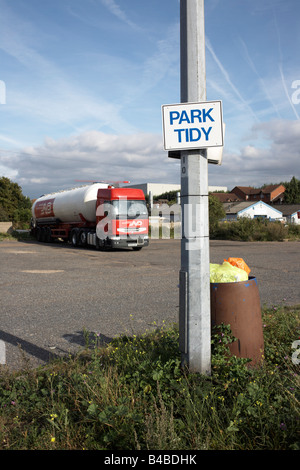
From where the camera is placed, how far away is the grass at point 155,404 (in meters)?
2.55

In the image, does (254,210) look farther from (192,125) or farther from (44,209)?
(192,125)

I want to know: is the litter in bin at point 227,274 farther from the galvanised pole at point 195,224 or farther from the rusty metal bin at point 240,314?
the galvanised pole at point 195,224

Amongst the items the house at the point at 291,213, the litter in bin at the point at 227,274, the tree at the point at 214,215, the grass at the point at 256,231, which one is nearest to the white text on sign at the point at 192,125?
the litter in bin at the point at 227,274

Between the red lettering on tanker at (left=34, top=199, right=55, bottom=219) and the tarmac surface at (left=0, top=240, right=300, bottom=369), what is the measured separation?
1328 cm

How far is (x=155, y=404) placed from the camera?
267 centimetres

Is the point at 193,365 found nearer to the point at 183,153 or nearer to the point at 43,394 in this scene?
the point at 43,394

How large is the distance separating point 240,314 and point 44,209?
84.0 ft

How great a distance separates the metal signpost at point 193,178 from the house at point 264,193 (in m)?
108

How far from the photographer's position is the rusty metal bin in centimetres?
366

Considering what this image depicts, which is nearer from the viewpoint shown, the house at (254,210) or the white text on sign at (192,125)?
the white text on sign at (192,125)

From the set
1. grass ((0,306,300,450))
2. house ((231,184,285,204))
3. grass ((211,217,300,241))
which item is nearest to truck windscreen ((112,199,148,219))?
grass ((211,217,300,241))

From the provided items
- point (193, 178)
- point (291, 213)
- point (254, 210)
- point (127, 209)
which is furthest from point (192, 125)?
point (291, 213)
